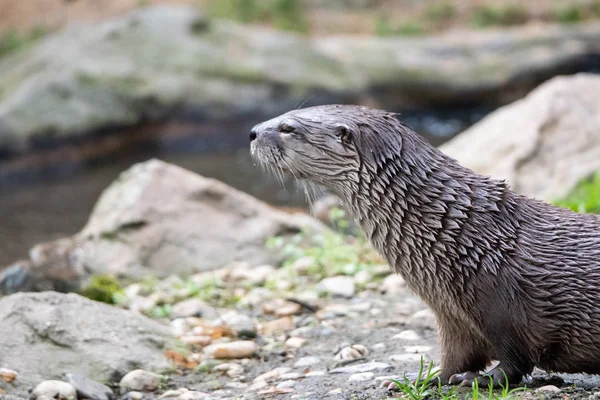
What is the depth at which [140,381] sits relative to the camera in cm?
362

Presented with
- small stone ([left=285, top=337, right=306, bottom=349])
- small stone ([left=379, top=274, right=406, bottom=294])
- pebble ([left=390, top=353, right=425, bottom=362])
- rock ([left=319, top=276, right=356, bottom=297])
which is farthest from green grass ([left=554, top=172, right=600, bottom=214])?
small stone ([left=285, top=337, right=306, bottom=349])

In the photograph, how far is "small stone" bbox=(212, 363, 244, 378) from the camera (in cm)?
379

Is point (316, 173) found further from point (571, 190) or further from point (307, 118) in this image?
point (571, 190)

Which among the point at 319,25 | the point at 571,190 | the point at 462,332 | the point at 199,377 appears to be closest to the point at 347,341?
the point at 199,377

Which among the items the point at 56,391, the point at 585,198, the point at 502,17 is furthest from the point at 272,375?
the point at 502,17

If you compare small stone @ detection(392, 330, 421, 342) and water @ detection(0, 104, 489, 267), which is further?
water @ detection(0, 104, 489, 267)

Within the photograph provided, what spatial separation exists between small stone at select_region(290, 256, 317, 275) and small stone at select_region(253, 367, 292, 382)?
5.16ft

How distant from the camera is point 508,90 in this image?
13.6m

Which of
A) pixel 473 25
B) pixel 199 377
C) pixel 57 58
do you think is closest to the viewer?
pixel 199 377

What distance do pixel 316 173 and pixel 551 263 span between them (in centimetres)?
94

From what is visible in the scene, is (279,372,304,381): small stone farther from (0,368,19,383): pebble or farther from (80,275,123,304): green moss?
(80,275,123,304): green moss

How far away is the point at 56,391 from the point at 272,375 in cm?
93

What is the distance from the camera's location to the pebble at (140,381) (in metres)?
3.60

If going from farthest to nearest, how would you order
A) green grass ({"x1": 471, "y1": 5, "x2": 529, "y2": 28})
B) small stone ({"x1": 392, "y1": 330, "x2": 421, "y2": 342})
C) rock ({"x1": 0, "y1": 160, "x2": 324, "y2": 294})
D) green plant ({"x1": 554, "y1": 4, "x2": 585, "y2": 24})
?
green grass ({"x1": 471, "y1": 5, "x2": 529, "y2": 28})
green plant ({"x1": 554, "y1": 4, "x2": 585, "y2": 24})
rock ({"x1": 0, "y1": 160, "x2": 324, "y2": 294})
small stone ({"x1": 392, "y1": 330, "x2": 421, "y2": 342})
